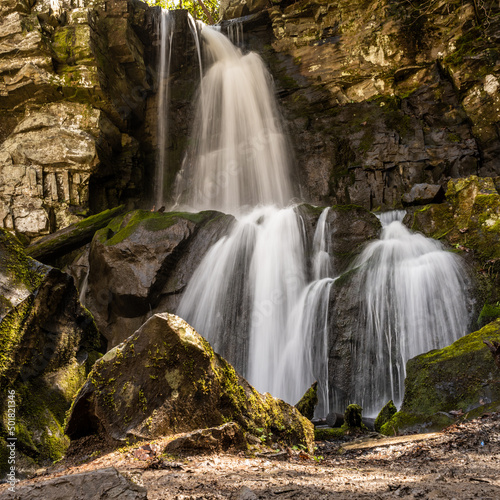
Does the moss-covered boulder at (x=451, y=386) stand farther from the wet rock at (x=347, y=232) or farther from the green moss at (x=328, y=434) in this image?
the wet rock at (x=347, y=232)

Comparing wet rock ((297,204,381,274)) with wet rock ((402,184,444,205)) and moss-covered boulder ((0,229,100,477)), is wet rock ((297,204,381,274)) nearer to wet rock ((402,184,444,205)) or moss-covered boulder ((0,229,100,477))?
wet rock ((402,184,444,205))

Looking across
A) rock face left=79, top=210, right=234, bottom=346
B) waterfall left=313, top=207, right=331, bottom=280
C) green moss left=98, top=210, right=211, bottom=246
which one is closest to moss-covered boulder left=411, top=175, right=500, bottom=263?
waterfall left=313, top=207, right=331, bottom=280

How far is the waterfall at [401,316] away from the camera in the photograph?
21.6ft

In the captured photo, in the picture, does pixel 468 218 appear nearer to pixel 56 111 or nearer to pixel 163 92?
pixel 56 111

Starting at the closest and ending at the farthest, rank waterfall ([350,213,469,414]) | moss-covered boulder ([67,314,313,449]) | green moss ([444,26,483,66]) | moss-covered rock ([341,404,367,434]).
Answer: moss-covered boulder ([67,314,313,449]), moss-covered rock ([341,404,367,434]), waterfall ([350,213,469,414]), green moss ([444,26,483,66])

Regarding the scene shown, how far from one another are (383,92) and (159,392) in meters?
13.6

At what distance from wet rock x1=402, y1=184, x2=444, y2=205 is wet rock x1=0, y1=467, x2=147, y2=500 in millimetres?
9480

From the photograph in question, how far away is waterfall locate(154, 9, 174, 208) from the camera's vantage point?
609 inches

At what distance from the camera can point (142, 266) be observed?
9.96m

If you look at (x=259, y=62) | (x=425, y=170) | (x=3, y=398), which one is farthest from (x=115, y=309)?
(x=259, y=62)

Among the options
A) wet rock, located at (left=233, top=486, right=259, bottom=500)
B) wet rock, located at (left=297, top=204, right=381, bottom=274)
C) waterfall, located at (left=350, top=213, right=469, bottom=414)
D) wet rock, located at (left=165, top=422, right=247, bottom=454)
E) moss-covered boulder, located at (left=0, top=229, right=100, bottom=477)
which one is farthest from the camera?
wet rock, located at (left=297, top=204, right=381, bottom=274)

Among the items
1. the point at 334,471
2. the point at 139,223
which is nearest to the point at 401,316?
the point at 334,471

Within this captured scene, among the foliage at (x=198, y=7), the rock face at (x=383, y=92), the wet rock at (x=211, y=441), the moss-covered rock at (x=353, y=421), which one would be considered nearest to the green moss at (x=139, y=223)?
the rock face at (x=383, y=92)

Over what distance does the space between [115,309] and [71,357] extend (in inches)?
217
